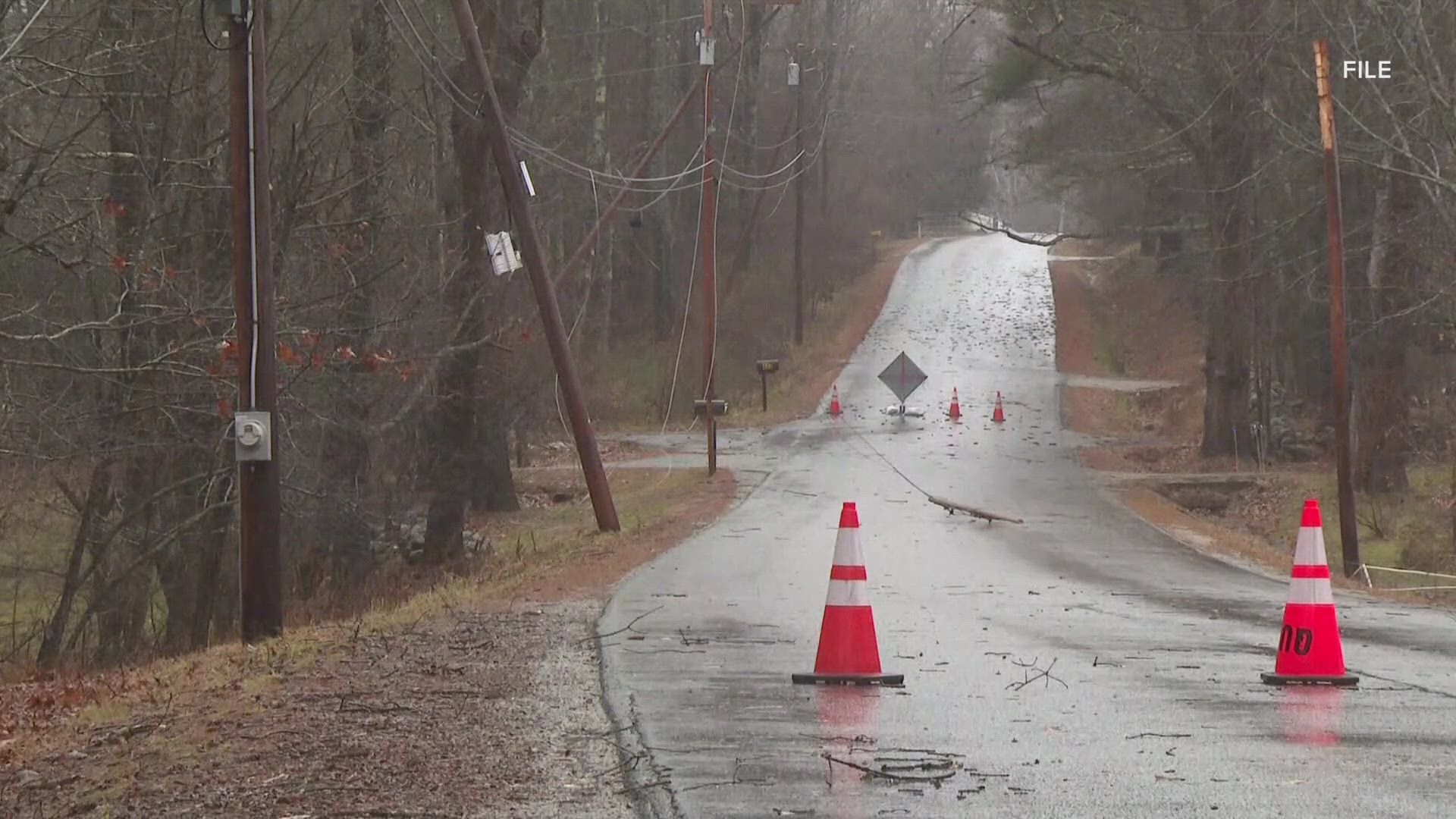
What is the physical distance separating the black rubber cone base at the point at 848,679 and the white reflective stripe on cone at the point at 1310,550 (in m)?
2.43

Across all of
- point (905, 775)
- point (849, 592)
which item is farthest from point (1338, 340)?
point (905, 775)

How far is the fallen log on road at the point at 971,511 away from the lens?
78.4ft

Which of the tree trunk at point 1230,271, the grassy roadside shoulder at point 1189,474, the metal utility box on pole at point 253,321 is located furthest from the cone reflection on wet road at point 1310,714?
the tree trunk at point 1230,271

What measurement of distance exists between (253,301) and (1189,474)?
972 inches

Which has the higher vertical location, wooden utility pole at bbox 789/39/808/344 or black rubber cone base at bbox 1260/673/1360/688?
wooden utility pole at bbox 789/39/808/344

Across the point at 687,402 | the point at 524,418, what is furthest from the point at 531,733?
the point at 687,402

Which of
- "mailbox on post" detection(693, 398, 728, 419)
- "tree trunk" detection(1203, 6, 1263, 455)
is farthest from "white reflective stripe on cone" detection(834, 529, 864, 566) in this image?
"tree trunk" detection(1203, 6, 1263, 455)

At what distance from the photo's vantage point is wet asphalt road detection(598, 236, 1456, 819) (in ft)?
21.6

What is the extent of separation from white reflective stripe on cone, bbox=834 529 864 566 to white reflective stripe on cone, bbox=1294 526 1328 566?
253 centimetres

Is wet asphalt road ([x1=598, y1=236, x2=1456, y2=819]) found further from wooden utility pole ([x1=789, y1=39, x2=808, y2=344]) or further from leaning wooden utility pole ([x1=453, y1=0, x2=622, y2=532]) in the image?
wooden utility pole ([x1=789, y1=39, x2=808, y2=344])

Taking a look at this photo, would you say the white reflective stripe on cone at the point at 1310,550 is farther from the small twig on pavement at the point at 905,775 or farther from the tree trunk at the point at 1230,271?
the tree trunk at the point at 1230,271

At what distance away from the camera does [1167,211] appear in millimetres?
53406

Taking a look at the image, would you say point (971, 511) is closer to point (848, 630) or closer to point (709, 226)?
point (709, 226)

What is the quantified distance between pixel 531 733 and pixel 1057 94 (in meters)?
51.0
